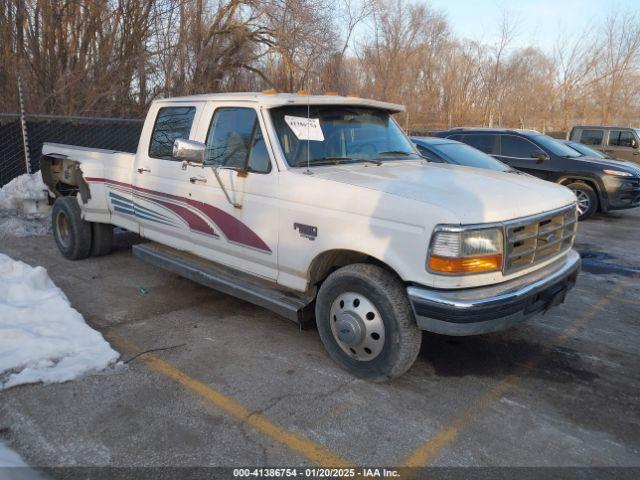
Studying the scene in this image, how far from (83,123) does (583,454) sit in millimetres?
10699

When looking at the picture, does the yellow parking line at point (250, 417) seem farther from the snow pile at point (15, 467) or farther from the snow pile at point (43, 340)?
the snow pile at point (15, 467)

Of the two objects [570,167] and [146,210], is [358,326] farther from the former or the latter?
[570,167]

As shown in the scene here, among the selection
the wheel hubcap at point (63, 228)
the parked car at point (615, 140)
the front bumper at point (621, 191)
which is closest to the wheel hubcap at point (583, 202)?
the front bumper at point (621, 191)

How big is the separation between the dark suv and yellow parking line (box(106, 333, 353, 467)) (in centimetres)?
882

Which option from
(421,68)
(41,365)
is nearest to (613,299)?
(41,365)

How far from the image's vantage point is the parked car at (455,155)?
8.14m

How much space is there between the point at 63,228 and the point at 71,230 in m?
0.36

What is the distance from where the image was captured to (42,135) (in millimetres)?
10320

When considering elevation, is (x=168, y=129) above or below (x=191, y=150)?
above

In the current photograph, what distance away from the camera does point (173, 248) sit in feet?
Answer: 18.3

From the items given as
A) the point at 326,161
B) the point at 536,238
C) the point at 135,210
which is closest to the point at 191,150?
the point at 326,161

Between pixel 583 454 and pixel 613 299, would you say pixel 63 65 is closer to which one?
pixel 613 299

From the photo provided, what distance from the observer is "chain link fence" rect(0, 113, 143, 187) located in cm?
997

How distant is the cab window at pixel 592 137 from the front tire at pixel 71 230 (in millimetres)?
14783
